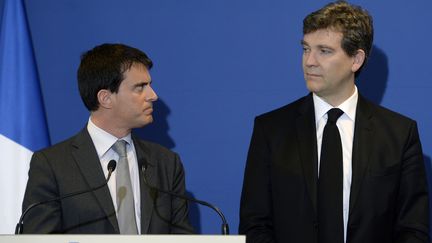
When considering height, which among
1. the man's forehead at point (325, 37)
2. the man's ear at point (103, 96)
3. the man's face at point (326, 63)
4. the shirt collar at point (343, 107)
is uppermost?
the man's forehead at point (325, 37)

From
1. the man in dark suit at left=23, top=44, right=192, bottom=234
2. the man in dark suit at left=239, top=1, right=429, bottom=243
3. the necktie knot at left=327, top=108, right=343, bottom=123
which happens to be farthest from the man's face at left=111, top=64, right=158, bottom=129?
the necktie knot at left=327, top=108, right=343, bottom=123

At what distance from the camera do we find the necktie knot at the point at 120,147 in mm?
3089

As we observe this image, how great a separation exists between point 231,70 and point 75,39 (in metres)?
0.82

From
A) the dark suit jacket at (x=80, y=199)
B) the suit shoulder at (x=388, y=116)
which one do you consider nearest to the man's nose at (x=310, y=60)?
the suit shoulder at (x=388, y=116)

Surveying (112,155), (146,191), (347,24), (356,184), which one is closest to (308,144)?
(356,184)

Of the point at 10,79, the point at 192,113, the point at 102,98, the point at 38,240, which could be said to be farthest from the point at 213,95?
the point at 38,240

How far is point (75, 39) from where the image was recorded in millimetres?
3865

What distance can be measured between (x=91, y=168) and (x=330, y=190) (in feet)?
3.11

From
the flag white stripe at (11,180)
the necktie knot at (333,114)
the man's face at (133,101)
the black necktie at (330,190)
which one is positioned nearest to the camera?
the black necktie at (330,190)

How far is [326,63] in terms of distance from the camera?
304 cm

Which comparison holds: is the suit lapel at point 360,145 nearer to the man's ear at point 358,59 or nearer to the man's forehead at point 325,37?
the man's ear at point 358,59

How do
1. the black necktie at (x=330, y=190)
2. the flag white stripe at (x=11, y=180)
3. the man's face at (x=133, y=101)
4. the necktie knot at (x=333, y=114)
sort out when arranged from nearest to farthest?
the black necktie at (x=330, y=190) → the necktie knot at (x=333, y=114) → the man's face at (x=133, y=101) → the flag white stripe at (x=11, y=180)

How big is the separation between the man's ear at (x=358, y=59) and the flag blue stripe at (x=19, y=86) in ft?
5.06

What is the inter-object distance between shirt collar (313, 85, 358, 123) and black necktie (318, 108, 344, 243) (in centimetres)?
12
